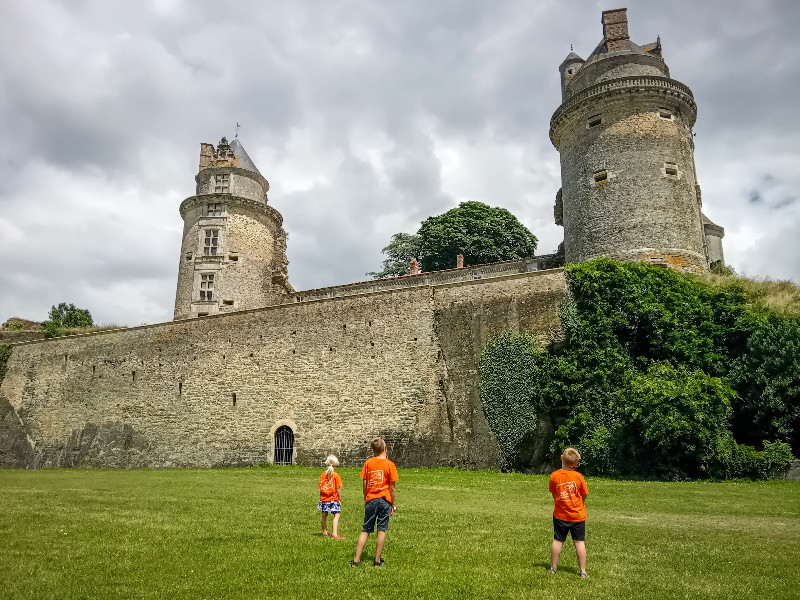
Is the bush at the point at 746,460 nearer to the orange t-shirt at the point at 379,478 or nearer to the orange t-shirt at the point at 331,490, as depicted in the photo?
the orange t-shirt at the point at 331,490

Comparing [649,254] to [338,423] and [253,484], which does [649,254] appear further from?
[253,484]

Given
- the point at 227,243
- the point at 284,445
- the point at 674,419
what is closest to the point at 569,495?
the point at 674,419

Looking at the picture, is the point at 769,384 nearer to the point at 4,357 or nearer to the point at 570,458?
the point at 570,458

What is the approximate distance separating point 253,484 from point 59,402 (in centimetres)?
2014

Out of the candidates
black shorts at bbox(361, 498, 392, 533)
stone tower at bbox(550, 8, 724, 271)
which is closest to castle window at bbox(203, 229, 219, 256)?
stone tower at bbox(550, 8, 724, 271)

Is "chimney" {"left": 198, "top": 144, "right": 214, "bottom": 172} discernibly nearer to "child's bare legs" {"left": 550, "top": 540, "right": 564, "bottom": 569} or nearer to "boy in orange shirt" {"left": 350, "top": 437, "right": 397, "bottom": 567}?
"boy in orange shirt" {"left": 350, "top": 437, "right": 397, "bottom": 567}

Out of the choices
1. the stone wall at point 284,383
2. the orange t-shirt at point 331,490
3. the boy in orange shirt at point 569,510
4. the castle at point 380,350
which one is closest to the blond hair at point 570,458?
the boy in orange shirt at point 569,510

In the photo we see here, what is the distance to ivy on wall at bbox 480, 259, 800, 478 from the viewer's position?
16781 millimetres

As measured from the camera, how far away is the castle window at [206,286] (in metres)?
35.9

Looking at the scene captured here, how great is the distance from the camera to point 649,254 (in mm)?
23797

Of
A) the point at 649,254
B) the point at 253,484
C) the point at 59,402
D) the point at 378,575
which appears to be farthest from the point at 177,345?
the point at 378,575

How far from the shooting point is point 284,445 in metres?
24.5

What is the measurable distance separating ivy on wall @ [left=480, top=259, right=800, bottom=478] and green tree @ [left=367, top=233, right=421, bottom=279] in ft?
95.4

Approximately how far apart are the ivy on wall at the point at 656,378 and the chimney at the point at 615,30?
12.8 metres
